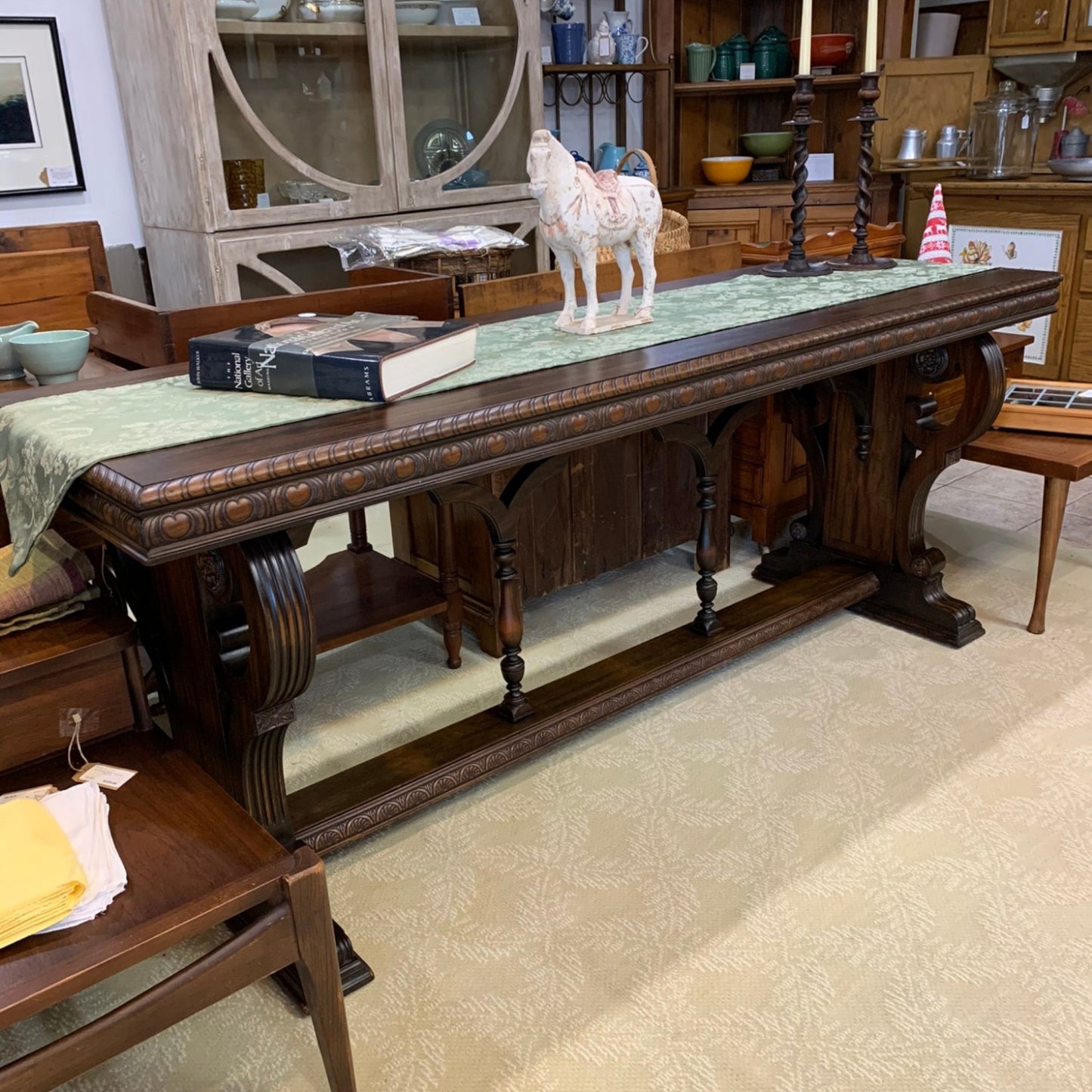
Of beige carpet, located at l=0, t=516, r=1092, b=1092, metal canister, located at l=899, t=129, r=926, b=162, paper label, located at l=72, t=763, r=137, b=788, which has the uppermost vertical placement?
metal canister, located at l=899, t=129, r=926, b=162

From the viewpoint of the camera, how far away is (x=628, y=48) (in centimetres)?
412

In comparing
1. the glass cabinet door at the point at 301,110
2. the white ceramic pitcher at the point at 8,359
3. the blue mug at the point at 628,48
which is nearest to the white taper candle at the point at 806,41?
the white ceramic pitcher at the point at 8,359

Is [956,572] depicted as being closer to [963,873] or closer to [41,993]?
[963,873]

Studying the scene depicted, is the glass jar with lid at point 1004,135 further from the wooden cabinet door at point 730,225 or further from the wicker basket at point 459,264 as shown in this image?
the wicker basket at point 459,264

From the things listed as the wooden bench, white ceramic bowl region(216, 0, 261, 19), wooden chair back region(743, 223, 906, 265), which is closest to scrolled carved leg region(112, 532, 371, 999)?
the wooden bench

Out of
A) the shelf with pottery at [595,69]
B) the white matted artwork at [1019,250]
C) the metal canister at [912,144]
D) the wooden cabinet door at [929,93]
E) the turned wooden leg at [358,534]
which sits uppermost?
the shelf with pottery at [595,69]

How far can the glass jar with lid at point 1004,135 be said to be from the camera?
4.32 meters

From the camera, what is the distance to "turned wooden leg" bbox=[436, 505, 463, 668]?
6.82ft

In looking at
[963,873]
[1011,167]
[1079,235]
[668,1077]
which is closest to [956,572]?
[963,873]

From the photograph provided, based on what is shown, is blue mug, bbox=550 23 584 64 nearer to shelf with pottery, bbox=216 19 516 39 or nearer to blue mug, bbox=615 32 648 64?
blue mug, bbox=615 32 648 64

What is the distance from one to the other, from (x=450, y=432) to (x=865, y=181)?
4.44 ft

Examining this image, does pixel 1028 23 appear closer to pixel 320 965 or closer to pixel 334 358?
pixel 334 358

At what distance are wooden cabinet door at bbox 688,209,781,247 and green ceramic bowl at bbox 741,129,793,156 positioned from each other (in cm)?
33

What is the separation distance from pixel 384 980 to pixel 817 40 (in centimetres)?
409
